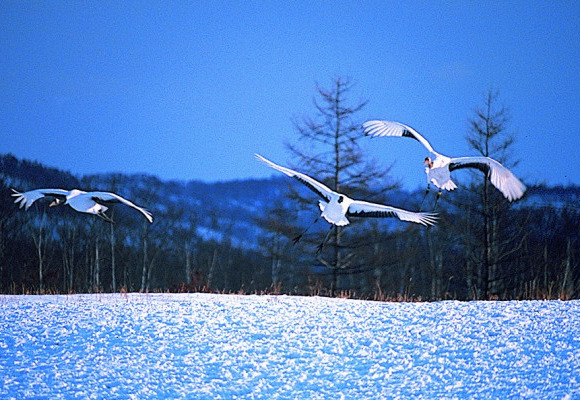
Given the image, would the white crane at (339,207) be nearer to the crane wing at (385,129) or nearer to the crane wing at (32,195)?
the crane wing at (385,129)

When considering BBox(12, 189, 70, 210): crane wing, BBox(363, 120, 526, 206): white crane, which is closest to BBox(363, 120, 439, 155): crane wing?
BBox(363, 120, 526, 206): white crane

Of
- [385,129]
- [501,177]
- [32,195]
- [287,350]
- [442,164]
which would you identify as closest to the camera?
[287,350]

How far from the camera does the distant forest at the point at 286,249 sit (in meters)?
26.0

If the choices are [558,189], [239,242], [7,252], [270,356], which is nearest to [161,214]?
[239,242]

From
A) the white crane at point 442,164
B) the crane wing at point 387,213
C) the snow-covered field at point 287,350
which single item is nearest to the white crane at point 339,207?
the crane wing at point 387,213

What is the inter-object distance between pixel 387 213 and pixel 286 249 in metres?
23.7

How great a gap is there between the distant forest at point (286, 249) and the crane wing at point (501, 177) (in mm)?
4406

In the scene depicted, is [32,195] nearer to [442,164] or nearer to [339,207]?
[339,207]

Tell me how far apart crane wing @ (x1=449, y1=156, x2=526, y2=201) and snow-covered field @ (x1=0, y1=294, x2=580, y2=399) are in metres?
2.07

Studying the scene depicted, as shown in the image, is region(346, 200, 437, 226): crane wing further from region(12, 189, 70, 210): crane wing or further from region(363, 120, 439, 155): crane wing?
region(12, 189, 70, 210): crane wing

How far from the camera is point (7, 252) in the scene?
41875 mm

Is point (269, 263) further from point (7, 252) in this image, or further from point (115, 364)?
point (115, 364)

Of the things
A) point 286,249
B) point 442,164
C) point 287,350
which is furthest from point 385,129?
point 286,249

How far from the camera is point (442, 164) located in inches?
605
